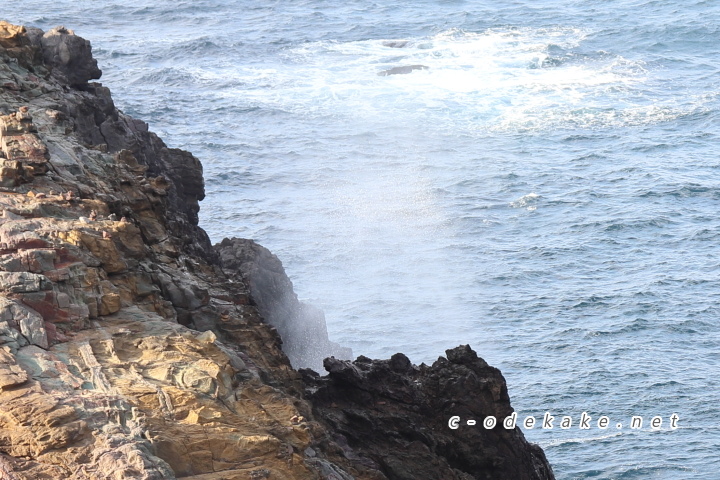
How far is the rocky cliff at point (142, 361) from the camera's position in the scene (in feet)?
64.6

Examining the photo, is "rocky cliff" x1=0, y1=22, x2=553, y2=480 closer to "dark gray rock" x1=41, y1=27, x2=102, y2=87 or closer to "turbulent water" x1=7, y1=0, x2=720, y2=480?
"dark gray rock" x1=41, y1=27, x2=102, y2=87

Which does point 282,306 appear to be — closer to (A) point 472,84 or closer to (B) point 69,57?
(B) point 69,57

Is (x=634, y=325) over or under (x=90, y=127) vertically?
under

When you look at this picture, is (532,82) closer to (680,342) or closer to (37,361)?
(680,342)

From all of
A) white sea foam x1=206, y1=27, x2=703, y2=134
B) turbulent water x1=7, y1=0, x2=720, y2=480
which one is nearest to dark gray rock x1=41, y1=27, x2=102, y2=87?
turbulent water x1=7, y1=0, x2=720, y2=480

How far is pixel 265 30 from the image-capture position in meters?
119

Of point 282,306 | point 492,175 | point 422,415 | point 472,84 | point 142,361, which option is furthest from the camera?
point 472,84

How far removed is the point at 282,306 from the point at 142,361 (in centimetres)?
2669

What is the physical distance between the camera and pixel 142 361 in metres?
22.5

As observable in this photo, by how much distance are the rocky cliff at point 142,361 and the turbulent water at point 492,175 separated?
59.3 feet

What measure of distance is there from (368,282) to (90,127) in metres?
32.5

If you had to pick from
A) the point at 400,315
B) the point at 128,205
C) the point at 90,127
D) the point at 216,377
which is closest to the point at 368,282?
the point at 400,315

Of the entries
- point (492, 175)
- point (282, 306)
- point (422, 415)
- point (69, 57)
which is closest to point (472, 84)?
point (492, 175)

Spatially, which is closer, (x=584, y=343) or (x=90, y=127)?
(x=90, y=127)
